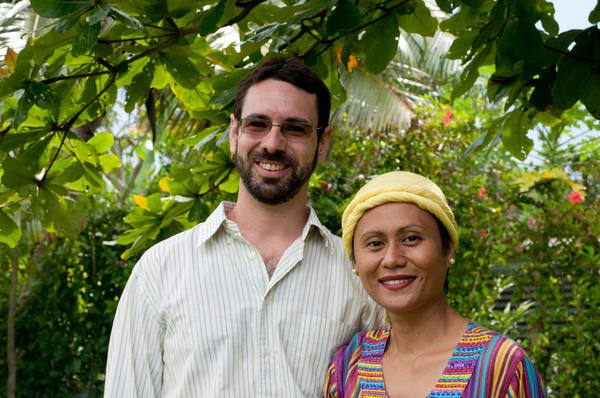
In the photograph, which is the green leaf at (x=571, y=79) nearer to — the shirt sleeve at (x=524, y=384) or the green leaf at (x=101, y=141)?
the shirt sleeve at (x=524, y=384)

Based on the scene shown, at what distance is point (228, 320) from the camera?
2082mm

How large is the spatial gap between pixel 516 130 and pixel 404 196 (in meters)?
0.98

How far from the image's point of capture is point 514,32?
1853mm


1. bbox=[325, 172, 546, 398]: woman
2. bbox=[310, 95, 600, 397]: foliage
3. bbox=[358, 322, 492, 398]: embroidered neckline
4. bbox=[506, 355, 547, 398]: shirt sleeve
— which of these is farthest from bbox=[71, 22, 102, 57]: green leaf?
bbox=[310, 95, 600, 397]: foliage

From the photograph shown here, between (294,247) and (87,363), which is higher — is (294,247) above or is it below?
below

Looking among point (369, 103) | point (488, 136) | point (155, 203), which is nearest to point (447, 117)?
point (369, 103)

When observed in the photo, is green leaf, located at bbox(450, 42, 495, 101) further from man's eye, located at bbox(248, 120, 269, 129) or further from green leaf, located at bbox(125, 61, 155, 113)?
green leaf, located at bbox(125, 61, 155, 113)

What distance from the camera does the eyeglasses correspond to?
2.23 m

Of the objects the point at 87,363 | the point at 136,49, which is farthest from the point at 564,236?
the point at 87,363

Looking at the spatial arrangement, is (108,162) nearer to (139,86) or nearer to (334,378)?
(139,86)

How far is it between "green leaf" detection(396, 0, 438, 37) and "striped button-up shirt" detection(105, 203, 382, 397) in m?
0.90

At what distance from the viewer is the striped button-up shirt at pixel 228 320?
2053 mm

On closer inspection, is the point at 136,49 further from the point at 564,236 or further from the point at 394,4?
the point at 564,236

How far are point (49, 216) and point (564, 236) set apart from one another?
12.4 ft
